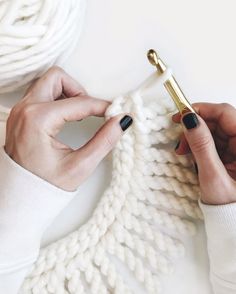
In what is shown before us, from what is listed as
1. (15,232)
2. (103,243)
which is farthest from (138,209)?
(15,232)

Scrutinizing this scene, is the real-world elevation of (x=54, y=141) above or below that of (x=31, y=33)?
below

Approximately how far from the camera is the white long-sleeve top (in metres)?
0.81

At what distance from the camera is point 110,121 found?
32.4 inches

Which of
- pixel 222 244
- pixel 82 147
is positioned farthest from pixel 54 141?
pixel 222 244

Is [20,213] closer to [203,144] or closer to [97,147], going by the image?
[97,147]

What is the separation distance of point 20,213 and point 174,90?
27 centimetres

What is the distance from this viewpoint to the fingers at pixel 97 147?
808 millimetres

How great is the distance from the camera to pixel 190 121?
2.59ft

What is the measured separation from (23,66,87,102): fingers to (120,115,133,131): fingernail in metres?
0.09

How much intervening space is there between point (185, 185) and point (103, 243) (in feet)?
0.48

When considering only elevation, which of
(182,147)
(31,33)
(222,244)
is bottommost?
(222,244)

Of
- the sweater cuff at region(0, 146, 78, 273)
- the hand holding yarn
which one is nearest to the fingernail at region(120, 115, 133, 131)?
the hand holding yarn

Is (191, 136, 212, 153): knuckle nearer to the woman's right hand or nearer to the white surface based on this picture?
the woman's right hand

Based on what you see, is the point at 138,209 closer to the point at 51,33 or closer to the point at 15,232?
the point at 15,232
